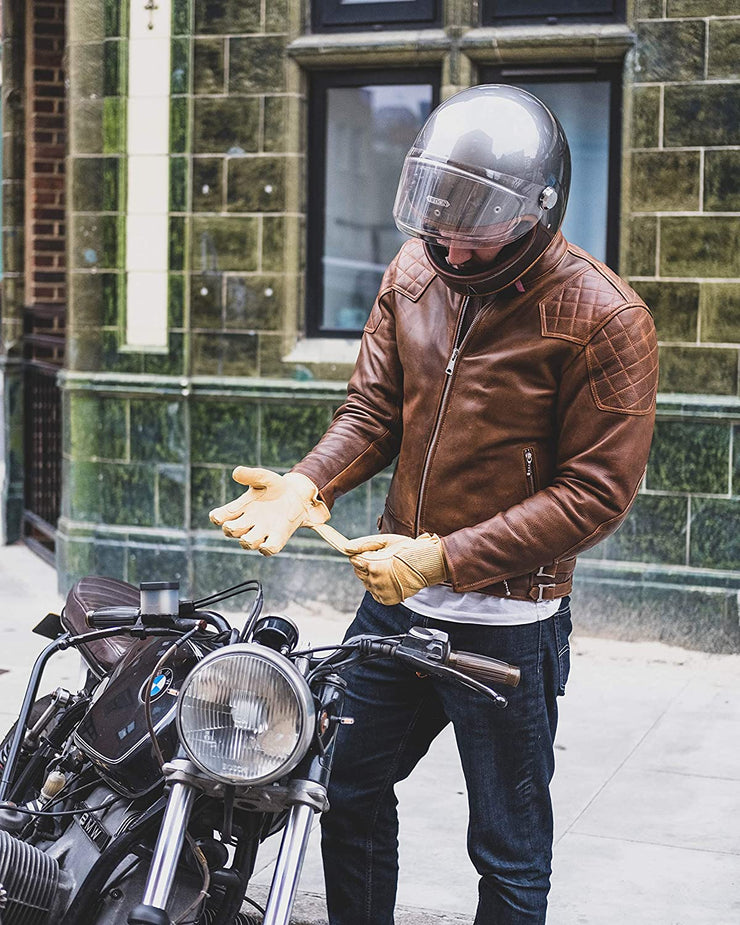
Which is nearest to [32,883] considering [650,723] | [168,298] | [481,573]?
[481,573]

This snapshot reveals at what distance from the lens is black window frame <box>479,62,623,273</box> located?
22.9ft

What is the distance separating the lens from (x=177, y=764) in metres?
2.52

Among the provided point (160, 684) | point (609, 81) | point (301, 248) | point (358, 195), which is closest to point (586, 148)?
point (609, 81)

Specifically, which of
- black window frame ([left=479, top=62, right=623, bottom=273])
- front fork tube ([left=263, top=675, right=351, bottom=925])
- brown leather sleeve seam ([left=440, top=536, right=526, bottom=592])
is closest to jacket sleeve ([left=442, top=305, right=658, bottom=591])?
brown leather sleeve seam ([left=440, top=536, right=526, bottom=592])

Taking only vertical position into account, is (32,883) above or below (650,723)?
above

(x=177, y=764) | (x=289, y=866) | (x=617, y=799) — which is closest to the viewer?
(x=289, y=866)

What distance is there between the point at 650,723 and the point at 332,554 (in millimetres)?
2021

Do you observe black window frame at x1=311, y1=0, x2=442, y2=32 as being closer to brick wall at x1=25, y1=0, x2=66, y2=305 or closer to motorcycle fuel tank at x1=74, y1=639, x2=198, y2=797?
brick wall at x1=25, y1=0, x2=66, y2=305

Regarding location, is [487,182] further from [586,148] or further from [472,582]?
[586,148]

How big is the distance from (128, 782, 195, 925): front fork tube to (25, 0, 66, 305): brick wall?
7388 millimetres

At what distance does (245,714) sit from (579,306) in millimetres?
1099

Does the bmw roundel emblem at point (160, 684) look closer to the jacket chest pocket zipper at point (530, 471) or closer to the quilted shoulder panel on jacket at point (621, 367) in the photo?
the jacket chest pocket zipper at point (530, 471)

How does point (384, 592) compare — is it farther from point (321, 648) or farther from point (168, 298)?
point (168, 298)

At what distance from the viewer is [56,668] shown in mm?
6504
